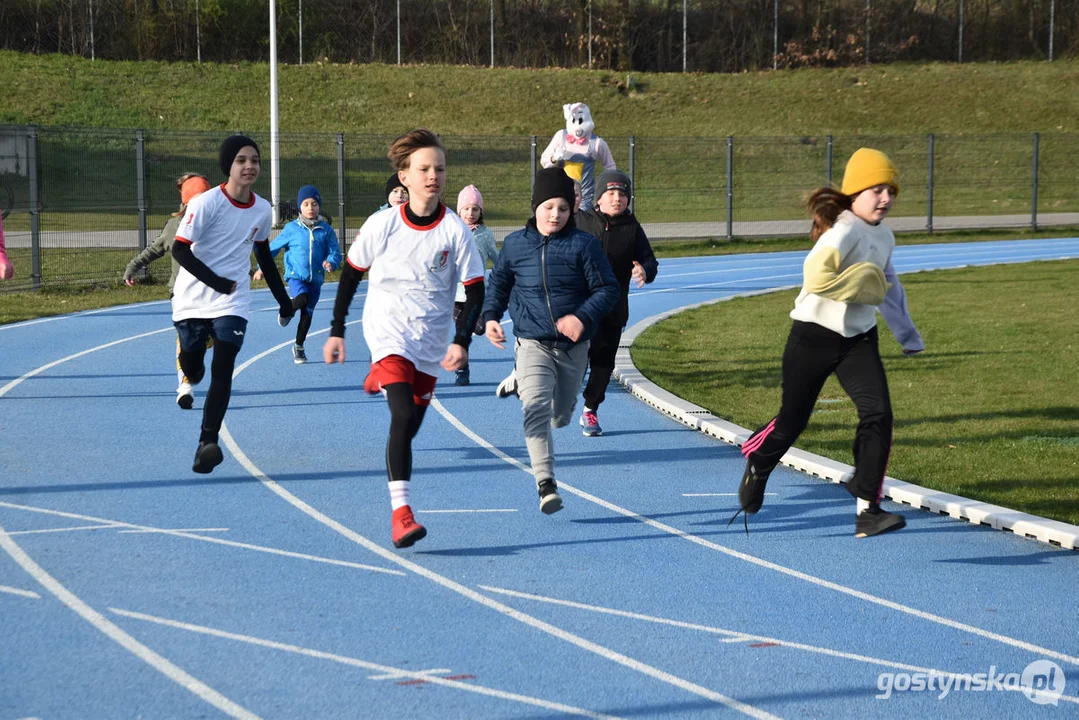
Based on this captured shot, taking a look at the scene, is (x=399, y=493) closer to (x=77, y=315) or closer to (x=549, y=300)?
(x=549, y=300)

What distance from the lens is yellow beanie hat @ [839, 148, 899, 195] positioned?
20.6 feet

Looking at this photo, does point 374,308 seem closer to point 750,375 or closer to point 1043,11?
point 750,375

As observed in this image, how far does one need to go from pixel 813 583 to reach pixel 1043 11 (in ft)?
225

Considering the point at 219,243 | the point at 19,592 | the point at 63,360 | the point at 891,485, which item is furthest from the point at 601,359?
the point at 63,360

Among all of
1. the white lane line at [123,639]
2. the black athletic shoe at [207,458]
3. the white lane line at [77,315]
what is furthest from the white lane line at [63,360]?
the white lane line at [123,639]

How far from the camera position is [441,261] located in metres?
6.49

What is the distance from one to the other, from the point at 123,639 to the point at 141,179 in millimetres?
17690

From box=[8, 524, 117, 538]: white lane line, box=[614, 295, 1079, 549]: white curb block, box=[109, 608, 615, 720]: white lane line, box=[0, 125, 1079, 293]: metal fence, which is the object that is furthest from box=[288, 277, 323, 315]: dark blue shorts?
box=[0, 125, 1079, 293]: metal fence

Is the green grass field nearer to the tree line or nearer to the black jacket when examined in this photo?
the black jacket

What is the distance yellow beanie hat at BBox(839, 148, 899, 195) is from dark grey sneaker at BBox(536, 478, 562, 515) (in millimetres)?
2127

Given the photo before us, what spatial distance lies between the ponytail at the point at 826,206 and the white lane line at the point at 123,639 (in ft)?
11.6

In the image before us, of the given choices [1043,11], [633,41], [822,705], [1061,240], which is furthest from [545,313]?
[1043,11]

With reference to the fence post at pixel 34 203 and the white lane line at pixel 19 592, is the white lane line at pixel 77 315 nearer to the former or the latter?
the fence post at pixel 34 203

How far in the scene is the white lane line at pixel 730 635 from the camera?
4.79 metres
